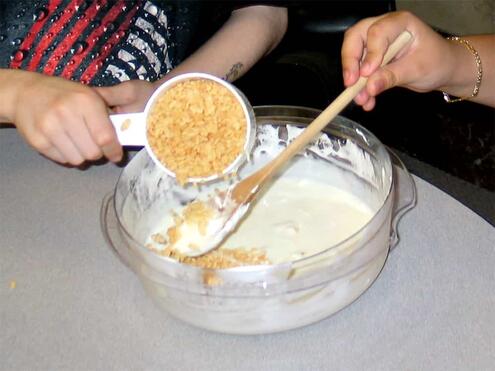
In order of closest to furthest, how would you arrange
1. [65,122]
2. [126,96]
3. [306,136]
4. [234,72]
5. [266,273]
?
[266,273]
[306,136]
[65,122]
[126,96]
[234,72]

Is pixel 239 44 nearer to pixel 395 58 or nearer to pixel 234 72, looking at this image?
pixel 234 72

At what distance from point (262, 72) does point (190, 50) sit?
0.14 meters

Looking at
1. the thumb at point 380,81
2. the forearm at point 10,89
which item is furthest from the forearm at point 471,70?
the forearm at point 10,89

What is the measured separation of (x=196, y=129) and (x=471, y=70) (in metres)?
0.40

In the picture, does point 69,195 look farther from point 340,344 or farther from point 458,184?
point 458,184

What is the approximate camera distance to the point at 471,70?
3.13ft

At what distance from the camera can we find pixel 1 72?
3.20ft

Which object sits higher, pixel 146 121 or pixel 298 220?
pixel 146 121

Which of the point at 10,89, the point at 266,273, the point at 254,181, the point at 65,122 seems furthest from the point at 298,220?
the point at 10,89

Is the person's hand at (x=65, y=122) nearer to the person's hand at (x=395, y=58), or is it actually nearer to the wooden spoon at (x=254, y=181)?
the wooden spoon at (x=254, y=181)

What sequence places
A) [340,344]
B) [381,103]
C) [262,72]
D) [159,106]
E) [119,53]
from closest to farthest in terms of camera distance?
1. [340,344]
2. [159,106]
3. [119,53]
4. [262,72]
5. [381,103]

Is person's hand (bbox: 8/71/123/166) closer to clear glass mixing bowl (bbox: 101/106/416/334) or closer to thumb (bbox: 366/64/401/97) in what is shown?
clear glass mixing bowl (bbox: 101/106/416/334)

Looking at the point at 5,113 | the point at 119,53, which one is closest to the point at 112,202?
the point at 5,113

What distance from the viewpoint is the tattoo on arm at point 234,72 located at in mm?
1235
